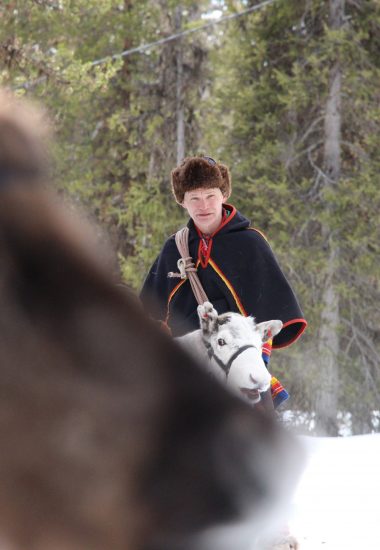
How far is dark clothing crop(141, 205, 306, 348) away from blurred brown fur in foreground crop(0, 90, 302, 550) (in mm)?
2038

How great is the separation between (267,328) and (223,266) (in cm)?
39

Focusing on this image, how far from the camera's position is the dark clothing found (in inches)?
99.7

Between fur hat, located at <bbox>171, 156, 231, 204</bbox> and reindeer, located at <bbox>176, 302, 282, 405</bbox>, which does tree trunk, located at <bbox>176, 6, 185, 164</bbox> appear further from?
reindeer, located at <bbox>176, 302, 282, 405</bbox>

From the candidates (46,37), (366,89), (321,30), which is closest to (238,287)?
(366,89)

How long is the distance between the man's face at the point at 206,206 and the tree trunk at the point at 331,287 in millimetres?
7523

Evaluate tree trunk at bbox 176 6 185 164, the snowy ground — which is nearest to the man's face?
the snowy ground

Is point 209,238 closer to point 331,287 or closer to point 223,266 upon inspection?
point 223,266

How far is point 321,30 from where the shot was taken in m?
10.9

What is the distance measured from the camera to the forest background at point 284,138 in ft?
33.2

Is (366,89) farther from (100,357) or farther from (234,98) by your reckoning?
(100,357)

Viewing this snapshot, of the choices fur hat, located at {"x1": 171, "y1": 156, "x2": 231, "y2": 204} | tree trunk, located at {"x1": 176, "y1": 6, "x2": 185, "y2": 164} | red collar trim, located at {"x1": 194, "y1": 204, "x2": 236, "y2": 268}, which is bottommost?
red collar trim, located at {"x1": 194, "y1": 204, "x2": 236, "y2": 268}

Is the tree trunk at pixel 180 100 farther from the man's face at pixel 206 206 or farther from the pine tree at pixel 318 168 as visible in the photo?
the man's face at pixel 206 206

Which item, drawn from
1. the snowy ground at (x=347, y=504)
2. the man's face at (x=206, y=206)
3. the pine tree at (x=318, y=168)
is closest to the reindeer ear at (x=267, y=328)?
the snowy ground at (x=347, y=504)

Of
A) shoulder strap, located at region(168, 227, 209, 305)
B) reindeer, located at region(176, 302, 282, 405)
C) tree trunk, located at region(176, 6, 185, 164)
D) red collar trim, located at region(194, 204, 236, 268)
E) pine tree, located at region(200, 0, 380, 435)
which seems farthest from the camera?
tree trunk, located at region(176, 6, 185, 164)
